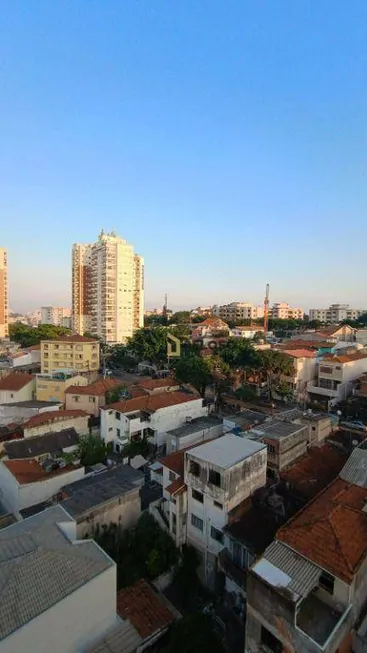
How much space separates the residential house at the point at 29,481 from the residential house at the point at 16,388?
14.6 meters

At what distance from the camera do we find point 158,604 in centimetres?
999

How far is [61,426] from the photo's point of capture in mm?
21578

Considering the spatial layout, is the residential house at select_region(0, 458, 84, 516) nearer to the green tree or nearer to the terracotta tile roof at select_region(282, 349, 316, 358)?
the green tree

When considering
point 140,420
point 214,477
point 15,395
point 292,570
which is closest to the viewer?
point 292,570

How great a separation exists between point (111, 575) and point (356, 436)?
1466 centimetres

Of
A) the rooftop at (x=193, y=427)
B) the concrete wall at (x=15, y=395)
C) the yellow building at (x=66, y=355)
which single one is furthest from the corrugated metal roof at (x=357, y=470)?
the yellow building at (x=66, y=355)

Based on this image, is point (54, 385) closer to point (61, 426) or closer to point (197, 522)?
point (61, 426)

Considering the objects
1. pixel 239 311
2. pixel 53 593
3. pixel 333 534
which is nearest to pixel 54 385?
pixel 53 593

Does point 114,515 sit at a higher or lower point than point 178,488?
lower

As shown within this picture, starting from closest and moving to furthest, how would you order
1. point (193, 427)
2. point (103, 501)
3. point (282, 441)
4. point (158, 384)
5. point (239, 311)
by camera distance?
point (103, 501) < point (282, 441) < point (193, 427) < point (158, 384) < point (239, 311)

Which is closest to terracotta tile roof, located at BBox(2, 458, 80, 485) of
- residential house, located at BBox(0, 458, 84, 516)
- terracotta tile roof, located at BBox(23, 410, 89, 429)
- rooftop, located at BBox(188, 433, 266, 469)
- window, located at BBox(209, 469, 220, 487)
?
residential house, located at BBox(0, 458, 84, 516)

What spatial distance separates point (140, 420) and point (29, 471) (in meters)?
7.23

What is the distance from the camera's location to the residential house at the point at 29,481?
48.2 feet

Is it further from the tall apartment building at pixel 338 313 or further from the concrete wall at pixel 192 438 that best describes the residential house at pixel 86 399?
the tall apartment building at pixel 338 313
